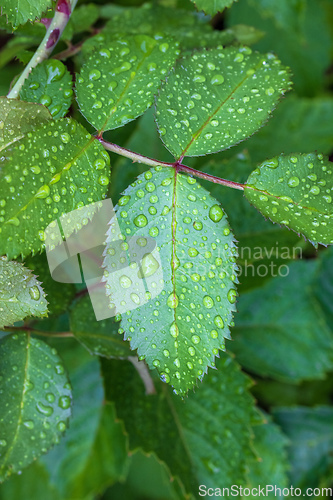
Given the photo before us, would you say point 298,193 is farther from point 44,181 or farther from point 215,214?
point 44,181

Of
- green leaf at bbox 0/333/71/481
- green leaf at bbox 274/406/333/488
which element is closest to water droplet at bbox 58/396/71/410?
green leaf at bbox 0/333/71/481

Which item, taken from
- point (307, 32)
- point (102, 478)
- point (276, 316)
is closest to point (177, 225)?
point (276, 316)

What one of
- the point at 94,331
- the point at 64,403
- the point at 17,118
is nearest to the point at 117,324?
the point at 94,331

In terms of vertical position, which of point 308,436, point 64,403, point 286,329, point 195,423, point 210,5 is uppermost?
point 210,5

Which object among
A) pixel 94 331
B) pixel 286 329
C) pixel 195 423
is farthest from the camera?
pixel 286 329

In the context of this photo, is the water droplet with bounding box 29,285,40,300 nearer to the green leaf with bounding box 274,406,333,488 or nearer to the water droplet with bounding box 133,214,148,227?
the water droplet with bounding box 133,214,148,227

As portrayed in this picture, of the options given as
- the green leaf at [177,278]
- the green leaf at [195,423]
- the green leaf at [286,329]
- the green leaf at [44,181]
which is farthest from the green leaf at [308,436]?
the green leaf at [44,181]

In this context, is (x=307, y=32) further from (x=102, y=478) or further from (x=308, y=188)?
(x=102, y=478)
